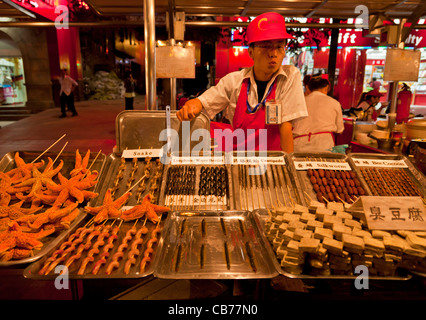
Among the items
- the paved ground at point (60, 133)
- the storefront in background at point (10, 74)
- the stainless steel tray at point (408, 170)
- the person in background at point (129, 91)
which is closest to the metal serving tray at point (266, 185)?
the stainless steel tray at point (408, 170)

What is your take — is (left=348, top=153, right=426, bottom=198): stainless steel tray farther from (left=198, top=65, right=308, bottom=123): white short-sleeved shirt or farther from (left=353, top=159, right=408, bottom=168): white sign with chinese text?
(left=198, top=65, right=308, bottom=123): white short-sleeved shirt

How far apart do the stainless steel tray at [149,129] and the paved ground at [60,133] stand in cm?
469

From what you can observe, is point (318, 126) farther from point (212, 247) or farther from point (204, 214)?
point (212, 247)

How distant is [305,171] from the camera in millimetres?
2213

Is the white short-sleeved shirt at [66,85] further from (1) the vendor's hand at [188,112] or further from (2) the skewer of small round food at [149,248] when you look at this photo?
(2) the skewer of small round food at [149,248]

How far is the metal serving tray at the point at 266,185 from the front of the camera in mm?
1974

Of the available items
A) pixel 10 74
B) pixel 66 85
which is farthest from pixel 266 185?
pixel 10 74

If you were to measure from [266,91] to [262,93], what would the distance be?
0.25 ft

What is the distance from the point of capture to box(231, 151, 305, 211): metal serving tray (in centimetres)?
197

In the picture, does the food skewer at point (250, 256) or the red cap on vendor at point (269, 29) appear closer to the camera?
the food skewer at point (250, 256)

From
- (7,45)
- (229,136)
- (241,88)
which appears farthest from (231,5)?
(7,45)

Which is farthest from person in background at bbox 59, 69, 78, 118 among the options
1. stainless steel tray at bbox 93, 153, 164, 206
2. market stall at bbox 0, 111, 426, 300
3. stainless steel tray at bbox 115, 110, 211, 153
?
stainless steel tray at bbox 93, 153, 164, 206

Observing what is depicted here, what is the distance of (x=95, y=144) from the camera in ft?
25.5
